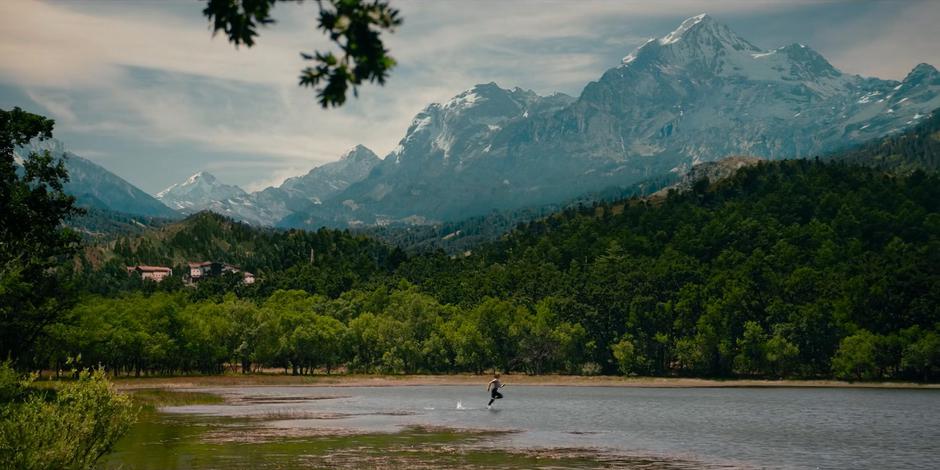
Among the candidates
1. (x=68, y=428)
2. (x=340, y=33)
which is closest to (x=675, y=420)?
(x=68, y=428)

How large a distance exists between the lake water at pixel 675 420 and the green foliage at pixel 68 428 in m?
34.6

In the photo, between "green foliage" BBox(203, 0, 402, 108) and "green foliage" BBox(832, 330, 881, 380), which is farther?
"green foliage" BBox(832, 330, 881, 380)

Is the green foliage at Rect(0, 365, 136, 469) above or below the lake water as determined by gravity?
above

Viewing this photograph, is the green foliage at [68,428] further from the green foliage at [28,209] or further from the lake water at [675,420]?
the lake water at [675,420]

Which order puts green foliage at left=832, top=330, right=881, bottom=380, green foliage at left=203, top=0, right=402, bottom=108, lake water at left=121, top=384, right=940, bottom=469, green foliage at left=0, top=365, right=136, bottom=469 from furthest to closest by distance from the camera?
green foliage at left=832, top=330, right=881, bottom=380 < lake water at left=121, top=384, right=940, bottom=469 < green foliage at left=0, top=365, right=136, bottom=469 < green foliage at left=203, top=0, right=402, bottom=108

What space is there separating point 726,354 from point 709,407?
78.0m

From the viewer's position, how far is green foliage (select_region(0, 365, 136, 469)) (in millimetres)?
37250

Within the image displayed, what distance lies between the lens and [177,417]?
98500mm

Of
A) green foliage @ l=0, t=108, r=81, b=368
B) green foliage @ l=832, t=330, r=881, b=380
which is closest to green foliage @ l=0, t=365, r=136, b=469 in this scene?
green foliage @ l=0, t=108, r=81, b=368

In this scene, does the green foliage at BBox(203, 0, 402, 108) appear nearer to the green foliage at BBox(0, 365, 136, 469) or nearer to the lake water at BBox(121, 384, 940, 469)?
the green foliage at BBox(0, 365, 136, 469)

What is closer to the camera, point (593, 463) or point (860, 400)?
point (593, 463)

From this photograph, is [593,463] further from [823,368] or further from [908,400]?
[823,368]

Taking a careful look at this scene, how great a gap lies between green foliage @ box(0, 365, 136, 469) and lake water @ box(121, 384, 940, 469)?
3460 cm

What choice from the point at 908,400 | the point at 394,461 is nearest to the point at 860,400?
the point at 908,400
